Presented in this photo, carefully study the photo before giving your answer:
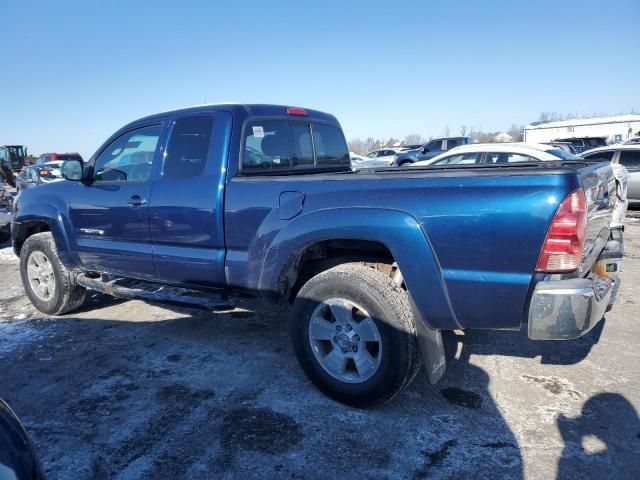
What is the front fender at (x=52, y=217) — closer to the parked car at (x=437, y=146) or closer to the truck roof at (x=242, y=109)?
the truck roof at (x=242, y=109)

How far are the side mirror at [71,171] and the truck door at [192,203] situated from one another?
1.09 m

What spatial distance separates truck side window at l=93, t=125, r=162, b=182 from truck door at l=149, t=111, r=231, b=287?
269mm

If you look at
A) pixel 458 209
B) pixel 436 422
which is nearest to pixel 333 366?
pixel 436 422

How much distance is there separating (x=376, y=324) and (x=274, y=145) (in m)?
1.81

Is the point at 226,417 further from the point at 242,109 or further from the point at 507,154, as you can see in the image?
the point at 507,154

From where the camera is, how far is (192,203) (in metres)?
3.43

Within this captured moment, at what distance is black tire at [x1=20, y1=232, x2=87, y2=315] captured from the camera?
15.3 ft

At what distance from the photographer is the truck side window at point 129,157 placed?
391cm

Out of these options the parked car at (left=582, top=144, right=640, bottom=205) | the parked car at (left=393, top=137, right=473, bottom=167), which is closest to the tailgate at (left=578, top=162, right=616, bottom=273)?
the parked car at (left=582, top=144, right=640, bottom=205)

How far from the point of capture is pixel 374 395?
277 centimetres

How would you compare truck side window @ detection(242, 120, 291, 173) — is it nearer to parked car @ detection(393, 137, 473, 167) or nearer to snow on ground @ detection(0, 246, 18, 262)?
snow on ground @ detection(0, 246, 18, 262)

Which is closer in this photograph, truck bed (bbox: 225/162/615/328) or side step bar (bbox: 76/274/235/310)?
truck bed (bbox: 225/162/615/328)

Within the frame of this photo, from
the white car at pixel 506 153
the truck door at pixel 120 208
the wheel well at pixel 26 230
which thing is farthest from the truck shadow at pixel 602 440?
the white car at pixel 506 153

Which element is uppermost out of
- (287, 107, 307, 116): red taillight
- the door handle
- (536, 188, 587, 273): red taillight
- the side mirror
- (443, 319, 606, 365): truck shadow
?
(287, 107, 307, 116): red taillight
